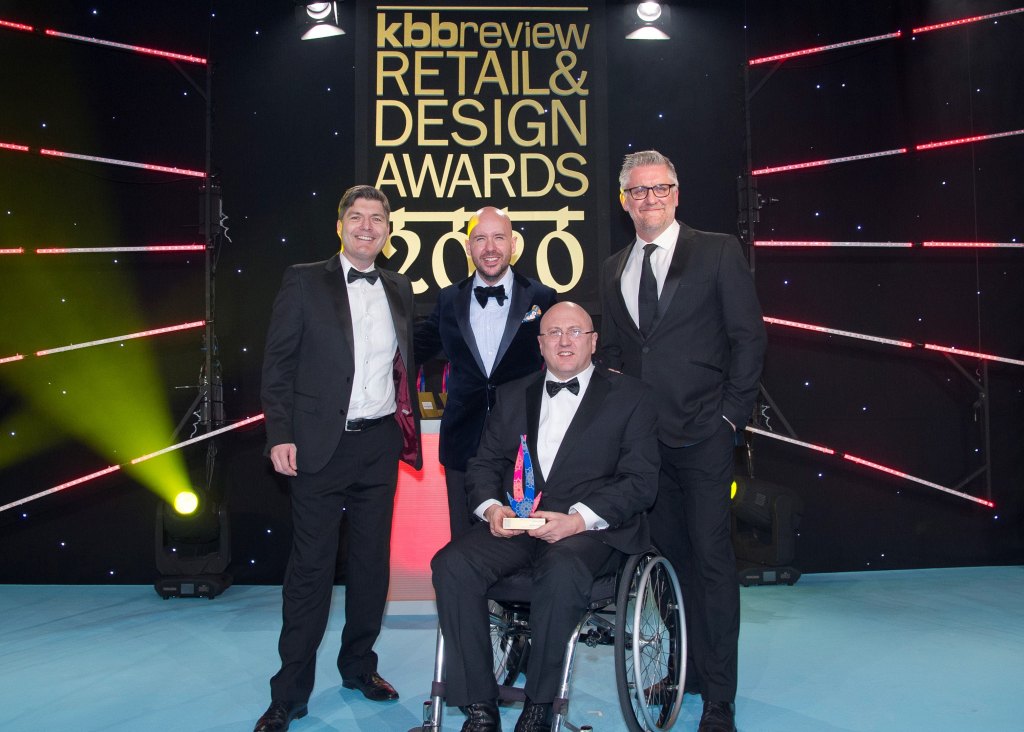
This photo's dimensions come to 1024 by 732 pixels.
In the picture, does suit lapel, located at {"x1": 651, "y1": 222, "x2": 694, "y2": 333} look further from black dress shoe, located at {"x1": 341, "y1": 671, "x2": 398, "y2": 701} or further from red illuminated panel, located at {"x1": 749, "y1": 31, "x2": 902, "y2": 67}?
red illuminated panel, located at {"x1": 749, "y1": 31, "x2": 902, "y2": 67}

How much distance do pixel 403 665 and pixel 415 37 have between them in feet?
11.1

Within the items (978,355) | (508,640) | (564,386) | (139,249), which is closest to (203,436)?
(139,249)

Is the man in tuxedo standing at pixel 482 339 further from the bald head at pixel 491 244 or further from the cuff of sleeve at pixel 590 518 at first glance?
the cuff of sleeve at pixel 590 518

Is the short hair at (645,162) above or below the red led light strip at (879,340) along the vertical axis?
above

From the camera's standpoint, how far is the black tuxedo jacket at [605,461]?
8.48 ft

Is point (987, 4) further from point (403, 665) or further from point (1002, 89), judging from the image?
point (403, 665)

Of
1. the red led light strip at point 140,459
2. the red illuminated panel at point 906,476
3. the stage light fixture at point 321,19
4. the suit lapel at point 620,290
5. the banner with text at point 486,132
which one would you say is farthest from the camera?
the banner with text at point 486,132

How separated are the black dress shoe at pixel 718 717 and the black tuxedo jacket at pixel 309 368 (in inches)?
53.2

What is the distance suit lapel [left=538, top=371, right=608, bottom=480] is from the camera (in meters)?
2.67

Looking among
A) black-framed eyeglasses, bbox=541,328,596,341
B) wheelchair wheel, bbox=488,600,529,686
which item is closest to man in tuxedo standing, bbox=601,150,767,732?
black-framed eyeglasses, bbox=541,328,596,341

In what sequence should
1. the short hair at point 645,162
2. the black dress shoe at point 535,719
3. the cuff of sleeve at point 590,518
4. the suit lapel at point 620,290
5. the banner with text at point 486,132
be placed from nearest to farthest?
the black dress shoe at point 535,719 → the cuff of sleeve at point 590,518 → the short hair at point 645,162 → the suit lapel at point 620,290 → the banner with text at point 486,132

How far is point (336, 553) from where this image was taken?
9.60ft

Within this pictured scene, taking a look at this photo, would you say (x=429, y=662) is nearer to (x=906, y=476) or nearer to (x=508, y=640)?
(x=508, y=640)

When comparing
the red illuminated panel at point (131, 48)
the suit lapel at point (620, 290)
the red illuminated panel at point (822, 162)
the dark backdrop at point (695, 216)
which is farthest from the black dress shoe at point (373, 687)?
the red illuminated panel at point (131, 48)
